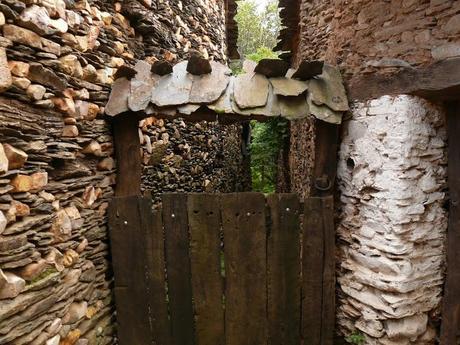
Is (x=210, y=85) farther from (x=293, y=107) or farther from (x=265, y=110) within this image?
(x=293, y=107)

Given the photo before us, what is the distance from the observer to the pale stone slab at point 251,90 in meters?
2.43

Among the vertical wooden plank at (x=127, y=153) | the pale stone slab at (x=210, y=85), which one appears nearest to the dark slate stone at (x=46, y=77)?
the vertical wooden plank at (x=127, y=153)

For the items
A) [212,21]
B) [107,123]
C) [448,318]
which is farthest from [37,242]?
[212,21]

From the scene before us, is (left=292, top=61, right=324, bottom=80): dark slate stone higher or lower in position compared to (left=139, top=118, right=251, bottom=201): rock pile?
higher

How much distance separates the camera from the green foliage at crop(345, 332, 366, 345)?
2.49 m

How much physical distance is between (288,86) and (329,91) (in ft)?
1.01

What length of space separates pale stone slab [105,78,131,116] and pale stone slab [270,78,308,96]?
1.06m

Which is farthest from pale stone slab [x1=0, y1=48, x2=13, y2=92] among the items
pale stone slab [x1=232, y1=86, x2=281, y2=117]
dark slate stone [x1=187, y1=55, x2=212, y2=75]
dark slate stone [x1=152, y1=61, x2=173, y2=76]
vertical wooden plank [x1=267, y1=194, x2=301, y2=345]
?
vertical wooden plank [x1=267, y1=194, x2=301, y2=345]

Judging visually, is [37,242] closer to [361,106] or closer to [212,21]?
[361,106]

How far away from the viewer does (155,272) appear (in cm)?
256

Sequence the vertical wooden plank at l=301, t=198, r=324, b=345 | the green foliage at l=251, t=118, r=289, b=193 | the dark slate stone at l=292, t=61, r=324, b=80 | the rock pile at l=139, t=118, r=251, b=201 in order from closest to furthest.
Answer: the dark slate stone at l=292, t=61, r=324, b=80, the vertical wooden plank at l=301, t=198, r=324, b=345, the rock pile at l=139, t=118, r=251, b=201, the green foliage at l=251, t=118, r=289, b=193

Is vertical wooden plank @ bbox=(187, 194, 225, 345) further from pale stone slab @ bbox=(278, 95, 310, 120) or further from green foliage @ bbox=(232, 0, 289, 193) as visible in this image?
green foliage @ bbox=(232, 0, 289, 193)

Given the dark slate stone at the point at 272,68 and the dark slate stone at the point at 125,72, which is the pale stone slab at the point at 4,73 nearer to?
the dark slate stone at the point at 125,72

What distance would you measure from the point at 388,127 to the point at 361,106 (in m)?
0.28
